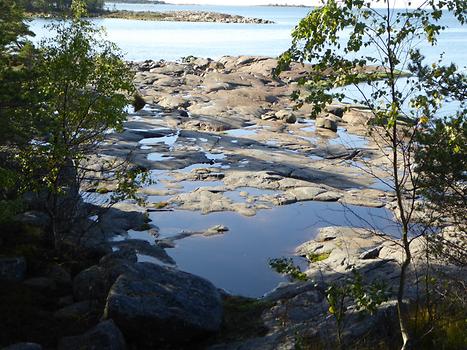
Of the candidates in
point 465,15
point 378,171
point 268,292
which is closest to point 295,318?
point 268,292

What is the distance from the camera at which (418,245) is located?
53.6ft

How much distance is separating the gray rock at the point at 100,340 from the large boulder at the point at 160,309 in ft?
1.90

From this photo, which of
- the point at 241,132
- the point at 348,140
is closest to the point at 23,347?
the point at 241,132

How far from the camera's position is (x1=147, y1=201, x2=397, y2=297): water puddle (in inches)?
720

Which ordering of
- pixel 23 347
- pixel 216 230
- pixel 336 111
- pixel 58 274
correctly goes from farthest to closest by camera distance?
pixel 336 111
pixel 216 230
pixel 58 274
pixel 23 347

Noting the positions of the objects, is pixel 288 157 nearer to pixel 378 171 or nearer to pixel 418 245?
pixel 378 171

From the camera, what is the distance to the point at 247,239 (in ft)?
69.7

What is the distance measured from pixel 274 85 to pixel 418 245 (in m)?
43.3

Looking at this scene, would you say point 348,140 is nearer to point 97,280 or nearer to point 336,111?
point 336,111

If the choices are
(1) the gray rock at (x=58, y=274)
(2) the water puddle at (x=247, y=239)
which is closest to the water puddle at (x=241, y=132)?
(2) the water puddle at (x=247, y=239)

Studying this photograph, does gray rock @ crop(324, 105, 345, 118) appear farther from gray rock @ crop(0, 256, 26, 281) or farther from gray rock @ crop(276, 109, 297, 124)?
gray rock @ crop(0, 256, 26, 281)

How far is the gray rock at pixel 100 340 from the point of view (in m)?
10.6

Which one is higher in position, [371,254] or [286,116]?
[286,116]

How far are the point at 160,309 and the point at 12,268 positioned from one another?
5158 millimetres
